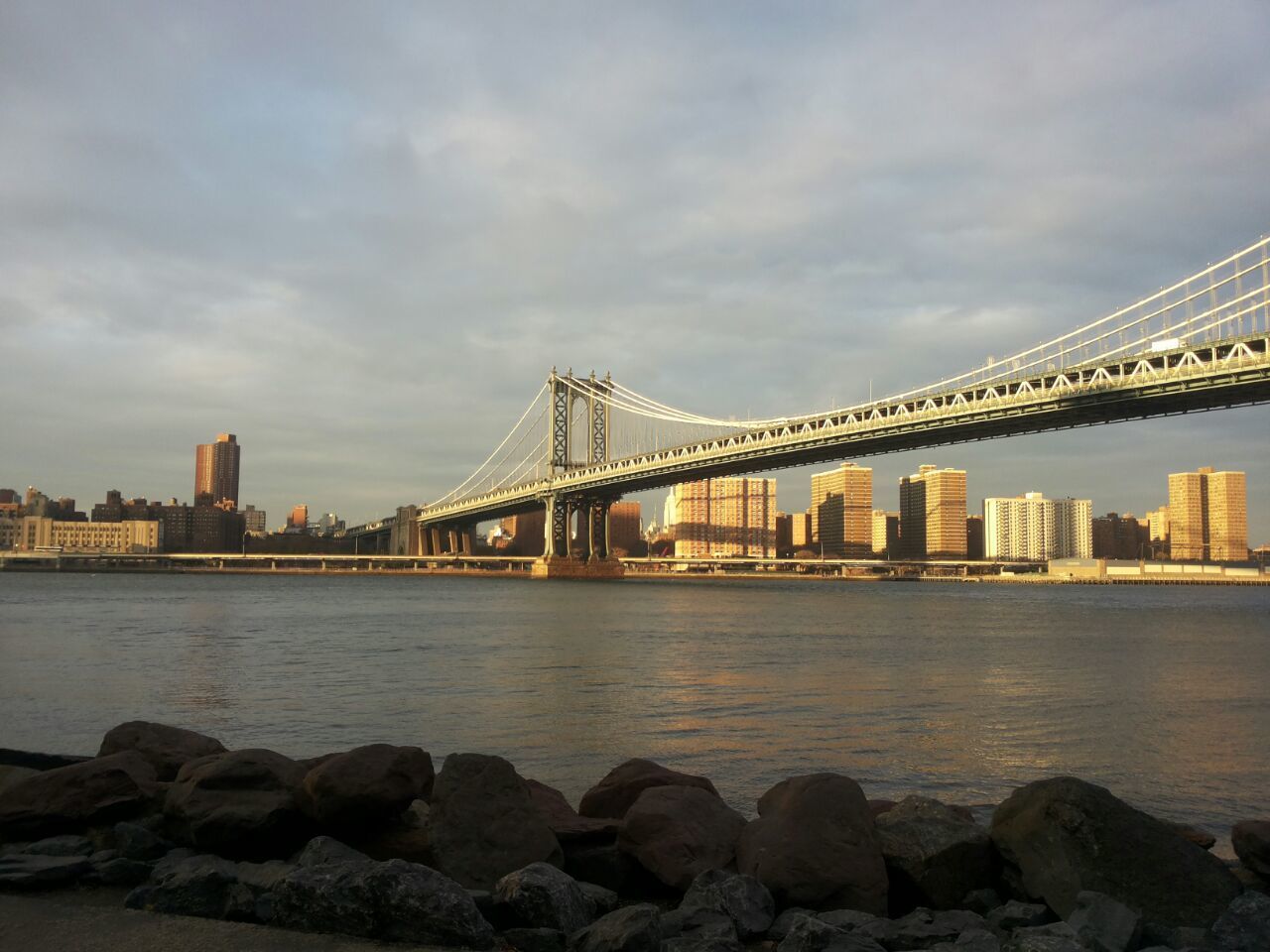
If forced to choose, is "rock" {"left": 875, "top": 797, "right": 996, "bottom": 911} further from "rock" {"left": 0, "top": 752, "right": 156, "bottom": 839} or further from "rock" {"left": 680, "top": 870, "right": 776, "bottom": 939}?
"rock" {"left": 0, "top": 752, "right": 156, "bottom": 839}

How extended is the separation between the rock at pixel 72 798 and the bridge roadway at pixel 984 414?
37.2 m

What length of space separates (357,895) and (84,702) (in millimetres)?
10672

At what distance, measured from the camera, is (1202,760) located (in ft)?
31.3

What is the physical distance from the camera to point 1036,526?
177m

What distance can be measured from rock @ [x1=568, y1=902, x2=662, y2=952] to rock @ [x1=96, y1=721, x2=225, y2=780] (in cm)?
406

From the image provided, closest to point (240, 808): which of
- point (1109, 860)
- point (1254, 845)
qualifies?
point (1109, 860)

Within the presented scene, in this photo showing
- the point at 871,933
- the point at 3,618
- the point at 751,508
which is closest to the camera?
the point at 871,933

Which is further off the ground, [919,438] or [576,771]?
[919,438]

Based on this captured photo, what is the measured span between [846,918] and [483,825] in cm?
191

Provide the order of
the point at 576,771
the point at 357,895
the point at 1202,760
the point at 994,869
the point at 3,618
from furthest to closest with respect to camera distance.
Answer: the point at 3,618 → the point at 1202,760 → the point at 576,771 → the point at 994,869 → the point at 357,895

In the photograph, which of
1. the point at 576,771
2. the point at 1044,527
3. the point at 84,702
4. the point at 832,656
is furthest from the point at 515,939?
the point at 1044,527

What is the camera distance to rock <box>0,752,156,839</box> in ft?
17.6

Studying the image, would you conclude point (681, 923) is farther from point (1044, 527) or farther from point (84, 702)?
point (1044, 527)

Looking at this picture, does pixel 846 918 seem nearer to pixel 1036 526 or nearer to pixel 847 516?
pixel 847 516
